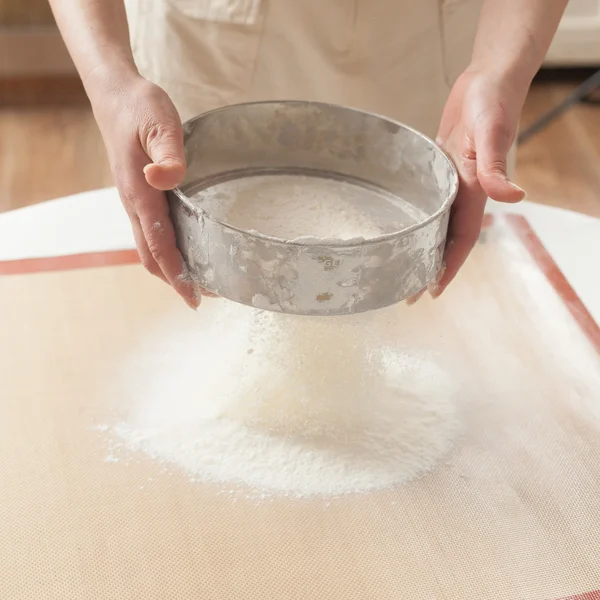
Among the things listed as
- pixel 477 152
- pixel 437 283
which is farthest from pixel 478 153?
pixel 437 283

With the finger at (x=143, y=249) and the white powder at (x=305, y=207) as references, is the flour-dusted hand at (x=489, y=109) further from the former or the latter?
the finger at (x=143, y=249)

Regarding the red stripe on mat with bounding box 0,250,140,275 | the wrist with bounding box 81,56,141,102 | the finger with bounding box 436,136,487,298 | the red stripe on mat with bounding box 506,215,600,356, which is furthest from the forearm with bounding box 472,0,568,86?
the red stripe on mat with bounding box 0,250,140,275

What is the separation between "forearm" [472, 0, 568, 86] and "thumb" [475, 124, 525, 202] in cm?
11

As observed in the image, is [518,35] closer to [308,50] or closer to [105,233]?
[308,50]

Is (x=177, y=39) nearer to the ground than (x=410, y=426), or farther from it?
farther from it

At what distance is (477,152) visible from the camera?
2.09ft

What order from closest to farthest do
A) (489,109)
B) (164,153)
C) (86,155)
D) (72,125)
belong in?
(164,153)
(489,109)
(86,155)
(72,125)

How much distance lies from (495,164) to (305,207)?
0.56 feet

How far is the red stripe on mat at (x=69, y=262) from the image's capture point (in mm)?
851

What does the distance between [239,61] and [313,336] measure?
1.10 feet

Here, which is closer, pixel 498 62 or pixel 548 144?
pixel 498 62

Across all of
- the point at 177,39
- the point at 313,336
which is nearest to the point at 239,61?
the point at 177,39

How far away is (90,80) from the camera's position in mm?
691

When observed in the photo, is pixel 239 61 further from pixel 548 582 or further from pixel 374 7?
pixel 548 582
